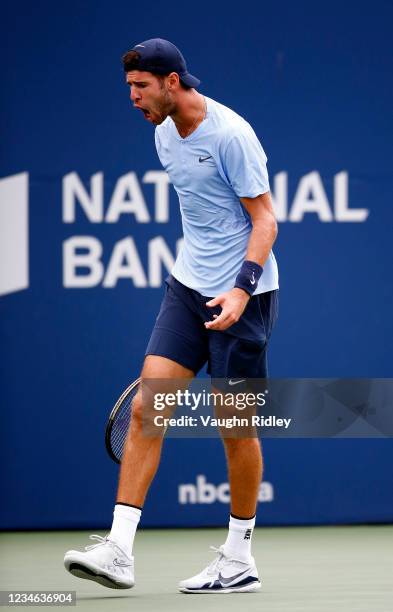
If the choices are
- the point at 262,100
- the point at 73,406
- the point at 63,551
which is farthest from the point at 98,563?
the point at 262,100

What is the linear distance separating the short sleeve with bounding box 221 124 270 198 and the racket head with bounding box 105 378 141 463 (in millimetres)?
680

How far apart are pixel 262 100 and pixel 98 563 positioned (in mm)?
2619

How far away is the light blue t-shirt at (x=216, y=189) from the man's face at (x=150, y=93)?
5.0 inches

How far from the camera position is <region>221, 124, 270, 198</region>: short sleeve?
4078 mm

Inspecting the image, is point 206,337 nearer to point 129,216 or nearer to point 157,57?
point 157,57

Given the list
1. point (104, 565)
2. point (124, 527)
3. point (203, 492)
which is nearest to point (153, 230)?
point (203, 492)

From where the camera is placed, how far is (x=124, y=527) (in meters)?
3.97

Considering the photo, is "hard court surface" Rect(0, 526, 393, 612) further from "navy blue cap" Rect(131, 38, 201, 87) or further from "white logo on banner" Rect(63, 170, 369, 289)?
"navy blue cap" Rect(131, 38, 201, 87)

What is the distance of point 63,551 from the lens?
5348 mm

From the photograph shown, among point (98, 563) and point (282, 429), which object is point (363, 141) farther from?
point (98, 563)

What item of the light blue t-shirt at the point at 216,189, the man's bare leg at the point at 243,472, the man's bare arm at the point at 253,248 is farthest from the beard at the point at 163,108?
the man's bare leg at the point at 243,472

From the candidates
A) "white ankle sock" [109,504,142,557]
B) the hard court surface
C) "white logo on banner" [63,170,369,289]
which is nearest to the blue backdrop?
"white logo on banner" [63,170,369,289]

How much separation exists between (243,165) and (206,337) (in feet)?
1.78

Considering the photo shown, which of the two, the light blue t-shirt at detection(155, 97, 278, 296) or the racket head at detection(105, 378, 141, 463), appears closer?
the light blue t-shirt at detection(155, 97, 278, 296)
